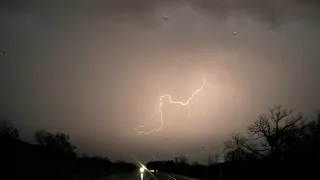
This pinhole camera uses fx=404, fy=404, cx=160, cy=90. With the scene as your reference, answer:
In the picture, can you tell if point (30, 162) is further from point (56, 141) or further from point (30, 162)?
point (56, 141)

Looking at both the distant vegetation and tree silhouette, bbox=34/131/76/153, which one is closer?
the distant vegetation

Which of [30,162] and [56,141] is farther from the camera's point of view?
[56,141]

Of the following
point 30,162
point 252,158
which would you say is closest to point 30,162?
point 30,162

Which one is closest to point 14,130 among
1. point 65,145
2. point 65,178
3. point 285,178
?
point 65,145

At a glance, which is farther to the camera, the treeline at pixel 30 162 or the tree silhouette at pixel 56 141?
the tree silhouette at pixel 56 141

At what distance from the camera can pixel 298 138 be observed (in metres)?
66.2

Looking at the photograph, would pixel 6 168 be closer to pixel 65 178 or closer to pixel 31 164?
pixel 31 164

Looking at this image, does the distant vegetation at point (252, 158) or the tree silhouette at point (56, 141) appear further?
the tree silhouette at point (56, 141)

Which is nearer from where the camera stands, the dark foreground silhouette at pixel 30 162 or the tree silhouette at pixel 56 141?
the dark foreground silhouette at pixel 30 162

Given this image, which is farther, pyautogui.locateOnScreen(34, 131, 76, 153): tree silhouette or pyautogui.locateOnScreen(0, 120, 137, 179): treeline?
pyautogui.locateOnScreen(34, 131, 76, 153): tree silhouette

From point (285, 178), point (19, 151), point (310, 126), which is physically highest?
point (310, 126)

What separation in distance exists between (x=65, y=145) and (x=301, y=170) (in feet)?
342

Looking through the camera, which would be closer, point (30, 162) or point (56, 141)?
point (30, 162)

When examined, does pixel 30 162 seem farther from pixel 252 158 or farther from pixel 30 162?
pixel 252 158
